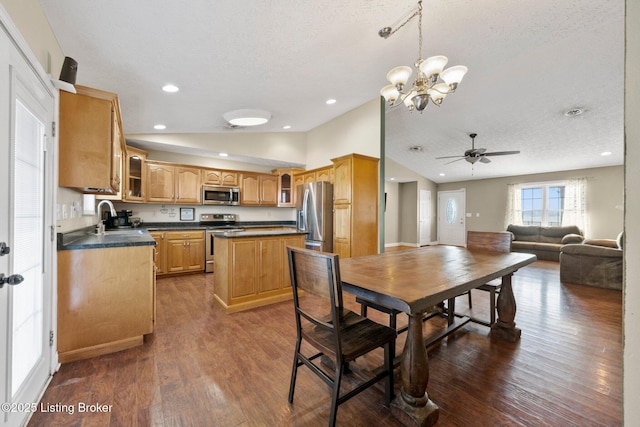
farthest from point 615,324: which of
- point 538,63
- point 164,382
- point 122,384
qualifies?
point 122,384

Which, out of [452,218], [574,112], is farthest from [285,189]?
[452,218]

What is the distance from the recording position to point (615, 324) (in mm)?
2666

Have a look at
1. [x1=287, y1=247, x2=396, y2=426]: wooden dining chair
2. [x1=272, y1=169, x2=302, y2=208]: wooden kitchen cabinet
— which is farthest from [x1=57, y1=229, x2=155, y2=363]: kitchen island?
[x1=272, y1=169, x2=302, y2=208]: wooden kitchen cabinet

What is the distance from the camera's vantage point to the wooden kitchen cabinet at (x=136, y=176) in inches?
167

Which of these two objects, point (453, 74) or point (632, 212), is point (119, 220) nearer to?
point (453, 74)

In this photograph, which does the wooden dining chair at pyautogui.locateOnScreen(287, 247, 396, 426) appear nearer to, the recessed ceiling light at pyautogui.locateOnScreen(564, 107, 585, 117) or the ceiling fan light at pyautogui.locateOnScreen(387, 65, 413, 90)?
the ceiling fan light at pyautogui.locateOnScreen(387, 65, 413, 90)

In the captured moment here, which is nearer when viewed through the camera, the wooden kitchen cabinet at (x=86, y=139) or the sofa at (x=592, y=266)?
the wooden kitchen cabinet at (x=86, y=139)

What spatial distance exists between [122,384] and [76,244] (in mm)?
1077

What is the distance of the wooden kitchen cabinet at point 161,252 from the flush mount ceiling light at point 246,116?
2413mm

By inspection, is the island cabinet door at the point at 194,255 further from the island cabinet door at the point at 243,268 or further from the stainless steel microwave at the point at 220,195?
the island cabinet door at the point at 243,268

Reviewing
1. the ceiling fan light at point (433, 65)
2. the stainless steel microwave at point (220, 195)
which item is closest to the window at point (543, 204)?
the ceiling fan light at point (433, 65)

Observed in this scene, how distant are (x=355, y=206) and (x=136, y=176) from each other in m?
3.80

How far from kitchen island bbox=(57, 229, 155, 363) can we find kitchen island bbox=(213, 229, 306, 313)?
864 mm

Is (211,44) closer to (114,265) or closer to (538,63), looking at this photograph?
(114,265)
